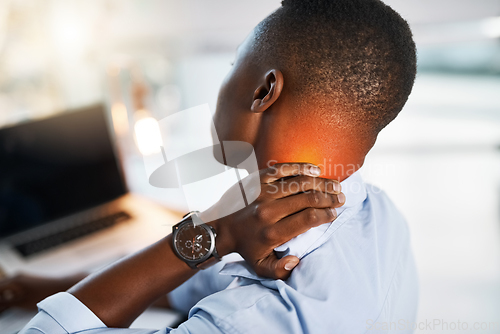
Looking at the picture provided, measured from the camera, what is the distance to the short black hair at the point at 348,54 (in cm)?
69

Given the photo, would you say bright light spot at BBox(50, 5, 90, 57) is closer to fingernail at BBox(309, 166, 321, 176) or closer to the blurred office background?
the blurred office background

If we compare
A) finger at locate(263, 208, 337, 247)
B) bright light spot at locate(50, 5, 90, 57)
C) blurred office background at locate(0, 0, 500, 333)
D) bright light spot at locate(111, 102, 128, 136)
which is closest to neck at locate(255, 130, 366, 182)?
finger at locate(263, 208, 337, 247)

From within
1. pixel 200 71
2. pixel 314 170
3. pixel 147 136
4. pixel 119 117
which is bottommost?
pixel 314 170

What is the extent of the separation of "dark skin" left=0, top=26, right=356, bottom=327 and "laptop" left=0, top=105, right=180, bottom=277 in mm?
666

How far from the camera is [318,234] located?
0.76 m

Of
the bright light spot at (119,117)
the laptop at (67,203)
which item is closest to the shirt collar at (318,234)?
the laptop at (67,203)

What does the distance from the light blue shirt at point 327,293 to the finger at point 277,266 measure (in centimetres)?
1

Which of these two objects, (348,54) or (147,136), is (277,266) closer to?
(348,54)

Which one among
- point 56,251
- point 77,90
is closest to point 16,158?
point 56,251

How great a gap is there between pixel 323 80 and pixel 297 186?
216mm

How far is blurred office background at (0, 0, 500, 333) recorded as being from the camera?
5.76 feet

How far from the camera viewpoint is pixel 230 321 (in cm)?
63

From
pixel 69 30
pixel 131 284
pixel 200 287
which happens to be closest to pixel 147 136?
pixel 69 30

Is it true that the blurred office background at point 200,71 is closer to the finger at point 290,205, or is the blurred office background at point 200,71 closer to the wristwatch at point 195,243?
the wristwatch at point 195,243
